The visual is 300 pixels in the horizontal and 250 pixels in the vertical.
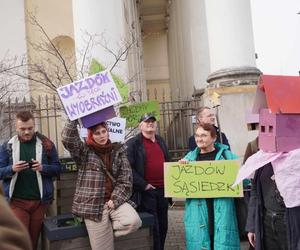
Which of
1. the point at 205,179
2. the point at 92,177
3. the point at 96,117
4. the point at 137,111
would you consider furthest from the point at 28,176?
the point at 137,111

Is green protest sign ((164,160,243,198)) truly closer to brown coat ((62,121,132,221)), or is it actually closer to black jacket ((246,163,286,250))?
brown coat ((62,121,132,221))

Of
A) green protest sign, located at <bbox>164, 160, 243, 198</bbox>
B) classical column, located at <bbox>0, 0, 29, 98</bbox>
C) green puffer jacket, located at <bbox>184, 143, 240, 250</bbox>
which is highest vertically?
classical column, located at <bbox>0, 0, 29, 98</bbox>

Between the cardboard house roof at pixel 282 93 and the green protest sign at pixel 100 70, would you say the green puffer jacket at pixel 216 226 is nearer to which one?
the cardboard house roof at pixel 282 93

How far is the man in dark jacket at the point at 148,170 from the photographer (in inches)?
212

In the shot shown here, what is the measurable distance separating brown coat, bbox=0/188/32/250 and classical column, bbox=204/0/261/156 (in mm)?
8446

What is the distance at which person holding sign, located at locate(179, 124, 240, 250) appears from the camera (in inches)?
176

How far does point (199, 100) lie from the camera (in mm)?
11406

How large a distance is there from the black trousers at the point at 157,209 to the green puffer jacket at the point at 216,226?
0.85 meters

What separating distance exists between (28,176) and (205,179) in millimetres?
1822

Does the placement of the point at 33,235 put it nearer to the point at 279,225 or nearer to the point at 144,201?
the point at 144,201

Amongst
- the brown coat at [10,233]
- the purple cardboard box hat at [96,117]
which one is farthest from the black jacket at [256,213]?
the brown coat at [10,233]

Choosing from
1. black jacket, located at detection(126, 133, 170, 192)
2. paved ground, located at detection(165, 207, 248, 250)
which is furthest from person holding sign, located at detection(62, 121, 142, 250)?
paved ground, located at detection(165, 207, 248, 250)

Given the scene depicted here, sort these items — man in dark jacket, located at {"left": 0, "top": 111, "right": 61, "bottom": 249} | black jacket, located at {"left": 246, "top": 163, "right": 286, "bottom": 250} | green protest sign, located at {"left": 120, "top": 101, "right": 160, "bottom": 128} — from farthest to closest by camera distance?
1. green protest sign, located at {"left": 120, "top": 101, "right": 160, "bottom": 128}
2. man in dark jacket, located at {"left": 0, "top": 111, "right": 61, "bottom": 249}
3. black jacket, located at {"left": 246, "top": 163, "right": 286, "bottom": 250}

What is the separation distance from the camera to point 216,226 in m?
4.50
